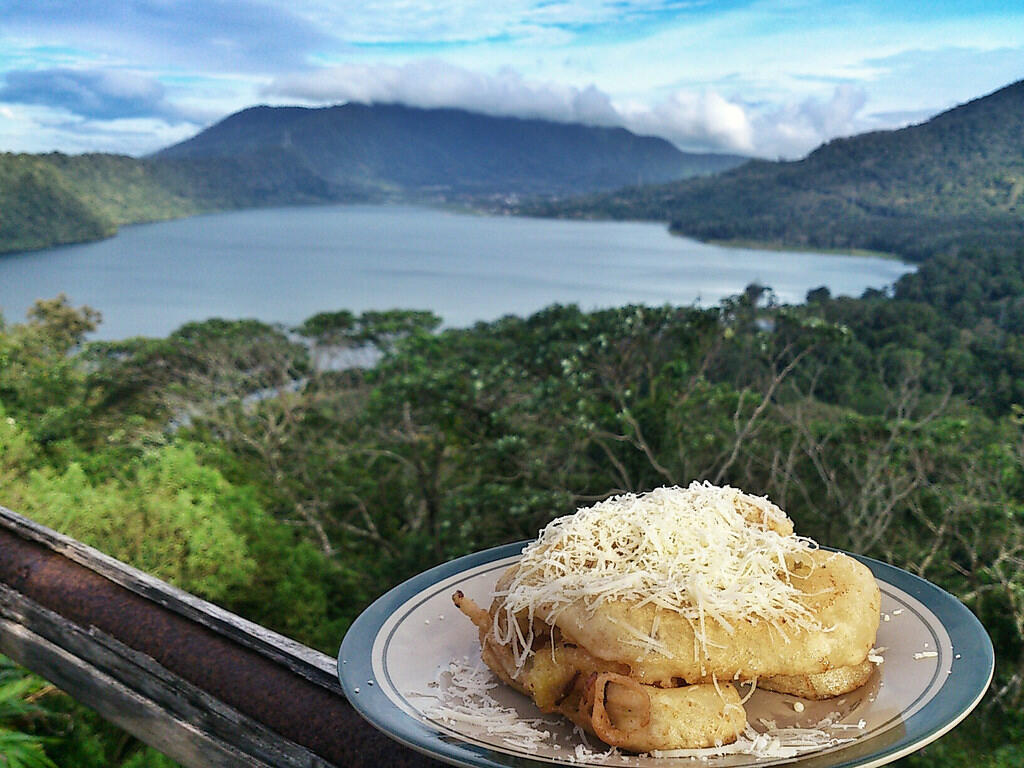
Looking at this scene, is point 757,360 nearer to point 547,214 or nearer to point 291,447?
point 291,447

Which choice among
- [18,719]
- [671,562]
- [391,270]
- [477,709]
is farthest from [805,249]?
[391,270]

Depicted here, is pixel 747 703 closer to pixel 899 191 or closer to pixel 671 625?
pixel 671 625

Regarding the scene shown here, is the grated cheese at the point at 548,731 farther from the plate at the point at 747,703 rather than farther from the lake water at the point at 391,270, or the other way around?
the lake water at the point at 391,270

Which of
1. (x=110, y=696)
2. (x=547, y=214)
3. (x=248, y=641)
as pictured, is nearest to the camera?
(x=248, y=641)

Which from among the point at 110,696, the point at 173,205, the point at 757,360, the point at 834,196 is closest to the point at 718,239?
the point at 834,196

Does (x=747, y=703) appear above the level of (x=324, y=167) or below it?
below
